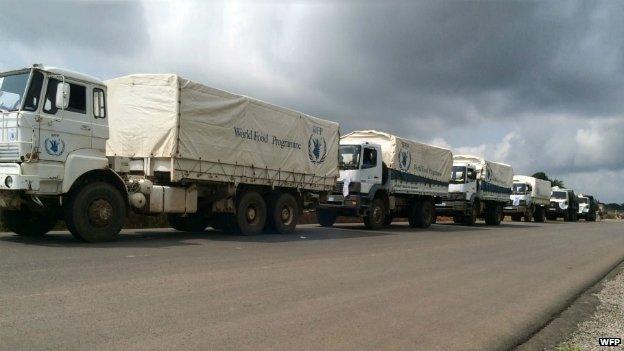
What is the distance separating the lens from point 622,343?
5.27m

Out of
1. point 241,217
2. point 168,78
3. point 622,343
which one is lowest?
point 622,343

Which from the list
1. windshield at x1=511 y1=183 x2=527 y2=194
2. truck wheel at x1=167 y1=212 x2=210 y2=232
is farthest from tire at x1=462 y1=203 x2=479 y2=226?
truck wheel at x1=167 y1=212 x2=210 y2=232

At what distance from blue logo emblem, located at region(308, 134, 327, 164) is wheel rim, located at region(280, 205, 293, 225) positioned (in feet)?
5.69

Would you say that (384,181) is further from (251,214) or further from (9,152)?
(9,152)

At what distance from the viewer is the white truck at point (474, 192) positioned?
24922 mm

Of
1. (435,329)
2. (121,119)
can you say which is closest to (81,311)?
(435,329)

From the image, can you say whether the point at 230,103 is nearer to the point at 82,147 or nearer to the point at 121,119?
the point at 121,119

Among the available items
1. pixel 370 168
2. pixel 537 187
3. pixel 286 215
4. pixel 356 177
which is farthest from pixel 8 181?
pixel 537 187

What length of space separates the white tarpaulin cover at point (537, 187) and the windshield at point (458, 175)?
13.0 metres

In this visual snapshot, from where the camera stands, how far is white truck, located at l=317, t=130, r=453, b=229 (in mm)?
18016

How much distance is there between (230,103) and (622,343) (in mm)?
9909

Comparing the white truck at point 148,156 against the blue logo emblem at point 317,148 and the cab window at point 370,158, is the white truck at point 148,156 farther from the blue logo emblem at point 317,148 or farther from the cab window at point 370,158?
the cab window at point 370,158

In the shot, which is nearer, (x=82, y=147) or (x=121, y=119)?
(x=82, y=147)

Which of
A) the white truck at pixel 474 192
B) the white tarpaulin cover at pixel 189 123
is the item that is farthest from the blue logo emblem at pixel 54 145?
the white truck at pixel 474 192
